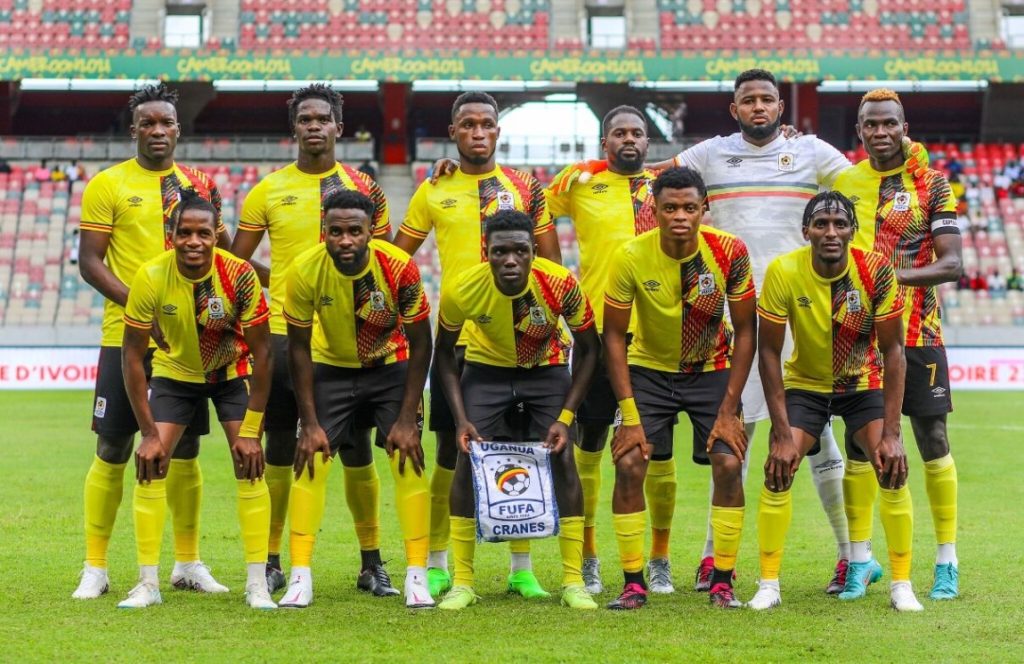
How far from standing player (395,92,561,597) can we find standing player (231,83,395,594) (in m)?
0.26

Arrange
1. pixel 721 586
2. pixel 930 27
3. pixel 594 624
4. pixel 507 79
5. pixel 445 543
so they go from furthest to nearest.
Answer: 1. pixel 930 27
2. pixel 507 79
3. pixel 445 543
4. pixel 721 586
5. pixel 594 624

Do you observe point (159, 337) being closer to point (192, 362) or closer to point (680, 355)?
point (192, 362)

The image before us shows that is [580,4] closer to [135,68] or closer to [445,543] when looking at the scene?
[135,68]

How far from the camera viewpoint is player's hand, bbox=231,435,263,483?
624cm

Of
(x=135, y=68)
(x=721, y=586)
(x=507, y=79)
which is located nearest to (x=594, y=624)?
(x=721, y=586)

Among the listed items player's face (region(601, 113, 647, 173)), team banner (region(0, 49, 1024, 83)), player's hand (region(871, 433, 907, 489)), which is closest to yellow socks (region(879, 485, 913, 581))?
player's hand (region(871, 433, 907, 489))

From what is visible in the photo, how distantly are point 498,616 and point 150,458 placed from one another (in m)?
1.72

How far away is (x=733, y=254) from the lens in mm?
6387

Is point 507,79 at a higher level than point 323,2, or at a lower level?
lower

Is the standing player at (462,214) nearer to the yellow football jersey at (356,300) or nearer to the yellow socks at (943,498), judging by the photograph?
the yellow football jersey at (356,300)

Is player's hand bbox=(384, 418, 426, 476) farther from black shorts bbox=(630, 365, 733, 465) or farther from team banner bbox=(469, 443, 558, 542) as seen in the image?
black shorts bbox=(630, 365, 733, 465)

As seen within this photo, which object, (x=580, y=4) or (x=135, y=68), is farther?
(x=580, y=4)

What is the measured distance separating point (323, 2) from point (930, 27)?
14.3 metres

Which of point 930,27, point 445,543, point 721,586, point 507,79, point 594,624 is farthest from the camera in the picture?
point 930,27
